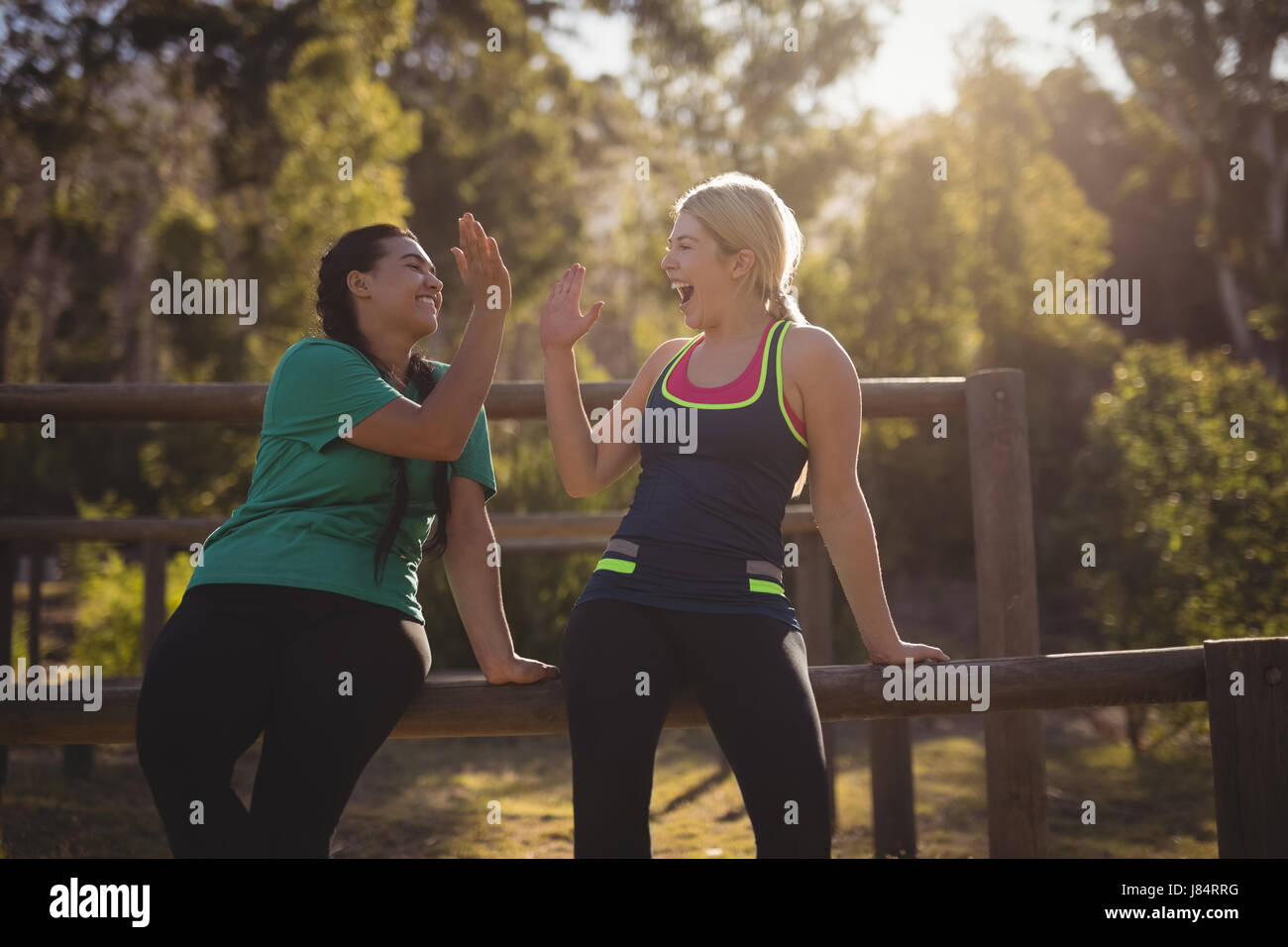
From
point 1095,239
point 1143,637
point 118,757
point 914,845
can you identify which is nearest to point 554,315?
point 914,845

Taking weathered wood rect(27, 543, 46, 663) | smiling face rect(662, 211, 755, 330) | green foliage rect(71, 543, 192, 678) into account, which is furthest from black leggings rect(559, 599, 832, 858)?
green foliage rect(71, 543, 192, 678)

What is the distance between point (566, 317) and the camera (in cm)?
270

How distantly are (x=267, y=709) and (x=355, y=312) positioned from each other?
100 centimetres

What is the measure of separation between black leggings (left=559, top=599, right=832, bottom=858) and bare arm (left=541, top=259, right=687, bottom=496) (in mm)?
409

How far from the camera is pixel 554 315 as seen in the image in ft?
8.85

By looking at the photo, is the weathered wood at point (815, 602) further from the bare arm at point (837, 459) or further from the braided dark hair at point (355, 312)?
the braided dark hair at point (355, 312)

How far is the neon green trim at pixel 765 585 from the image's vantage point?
Result: 249 cm

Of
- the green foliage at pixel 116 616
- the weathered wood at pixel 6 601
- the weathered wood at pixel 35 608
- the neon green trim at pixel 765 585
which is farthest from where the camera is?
the green foliage at pixel 116 616

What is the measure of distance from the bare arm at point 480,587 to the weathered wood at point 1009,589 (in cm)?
151

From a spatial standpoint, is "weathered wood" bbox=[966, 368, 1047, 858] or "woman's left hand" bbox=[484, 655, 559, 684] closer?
"woman's left hand" bbox=[484, 655, 559, 684]

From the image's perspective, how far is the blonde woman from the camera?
2.36 m

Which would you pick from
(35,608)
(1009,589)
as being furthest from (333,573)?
(35,608)

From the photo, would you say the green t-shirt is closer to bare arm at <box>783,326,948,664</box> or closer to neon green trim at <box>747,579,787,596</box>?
neon green trim at <box>747,579,787,596</box>

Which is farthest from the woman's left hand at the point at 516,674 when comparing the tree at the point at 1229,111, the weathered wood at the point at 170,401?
the tree at the point at 1229,111
